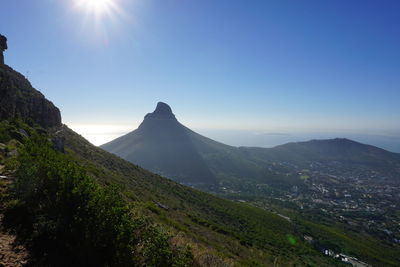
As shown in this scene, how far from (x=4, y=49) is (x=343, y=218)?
16892 centimetres

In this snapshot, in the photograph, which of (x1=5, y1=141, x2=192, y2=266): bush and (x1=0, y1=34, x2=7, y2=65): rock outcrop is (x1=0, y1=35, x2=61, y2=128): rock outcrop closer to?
(x1=0, y1=34, x2=7, y2=65): rock outcrop

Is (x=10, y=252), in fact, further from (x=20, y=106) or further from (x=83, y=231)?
(x=20, y=106)

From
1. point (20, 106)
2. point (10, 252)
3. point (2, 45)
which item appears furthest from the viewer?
point (2, 45)

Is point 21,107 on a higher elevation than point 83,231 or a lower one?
higher

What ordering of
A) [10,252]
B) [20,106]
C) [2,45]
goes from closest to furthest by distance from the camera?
[10,252] → [20,106] → [2,45]

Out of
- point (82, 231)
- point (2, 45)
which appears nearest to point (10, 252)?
point (82, 231)

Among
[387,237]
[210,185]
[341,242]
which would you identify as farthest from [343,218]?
[210,185]

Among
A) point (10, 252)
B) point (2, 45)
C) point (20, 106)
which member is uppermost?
point (2, 45)

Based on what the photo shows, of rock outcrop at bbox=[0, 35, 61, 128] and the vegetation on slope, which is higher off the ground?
rock outcrop at bbox=[0, 35, 61, 128]

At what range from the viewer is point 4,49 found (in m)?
36.1

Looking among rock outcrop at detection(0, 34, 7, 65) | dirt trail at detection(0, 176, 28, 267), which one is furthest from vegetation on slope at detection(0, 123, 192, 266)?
rock outcrop at detection(0, 34, 7, 65)

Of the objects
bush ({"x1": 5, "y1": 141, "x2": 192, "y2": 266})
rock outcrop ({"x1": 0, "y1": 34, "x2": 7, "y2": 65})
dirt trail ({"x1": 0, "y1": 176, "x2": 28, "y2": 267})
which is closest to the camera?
dirt trail ({"x1": 0, "y1": 176, "x2": 28, "y2": 267})

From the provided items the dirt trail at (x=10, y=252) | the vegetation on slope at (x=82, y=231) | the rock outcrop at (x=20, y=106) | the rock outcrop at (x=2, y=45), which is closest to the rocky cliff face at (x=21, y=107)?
the rock outcrop at (x=20, y=106)

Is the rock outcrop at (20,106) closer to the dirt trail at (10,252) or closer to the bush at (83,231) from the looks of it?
the bush at (83,231)
